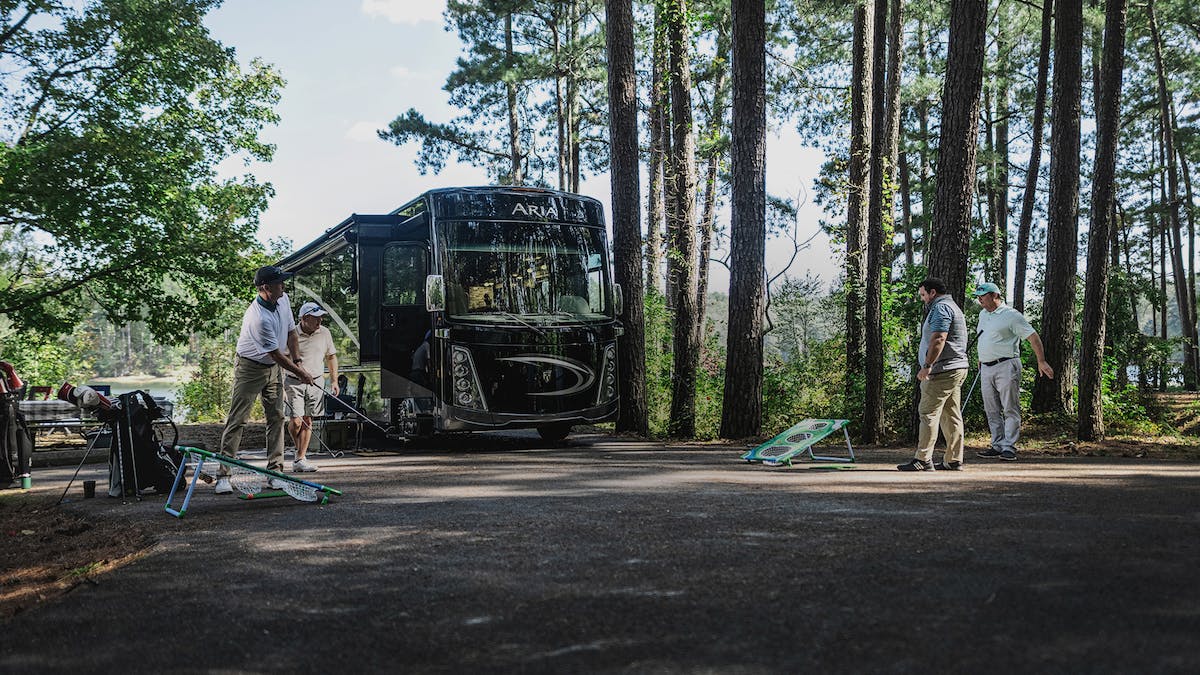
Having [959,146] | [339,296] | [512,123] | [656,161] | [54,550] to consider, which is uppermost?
[512,123]

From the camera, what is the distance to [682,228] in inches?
638

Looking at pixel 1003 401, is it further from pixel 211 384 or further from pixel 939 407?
pixel 211 384

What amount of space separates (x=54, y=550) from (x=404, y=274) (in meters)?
7.46

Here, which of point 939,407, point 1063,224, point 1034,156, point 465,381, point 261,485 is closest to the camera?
point 261,485

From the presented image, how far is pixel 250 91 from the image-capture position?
24.3 m

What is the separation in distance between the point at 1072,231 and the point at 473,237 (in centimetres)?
1014

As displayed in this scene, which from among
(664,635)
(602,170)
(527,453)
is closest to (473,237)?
(527,453)

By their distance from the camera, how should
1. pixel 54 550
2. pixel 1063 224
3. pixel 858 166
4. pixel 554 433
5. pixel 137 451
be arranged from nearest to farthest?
pixel 54 550 → pixel 137 451 → pixel 554 433 → pixel 1063 224 → pixel 858 166

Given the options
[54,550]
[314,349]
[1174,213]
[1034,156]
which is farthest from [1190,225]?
[54,550]

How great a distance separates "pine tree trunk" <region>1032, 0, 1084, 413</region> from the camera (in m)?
14.9

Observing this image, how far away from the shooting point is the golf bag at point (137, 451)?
898cm

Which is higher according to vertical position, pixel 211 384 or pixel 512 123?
pixel 512 123

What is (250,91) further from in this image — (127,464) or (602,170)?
(602,170)

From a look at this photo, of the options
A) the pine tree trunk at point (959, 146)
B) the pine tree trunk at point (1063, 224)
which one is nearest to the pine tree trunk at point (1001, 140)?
the pine tree trunk at point (1063, 224)
